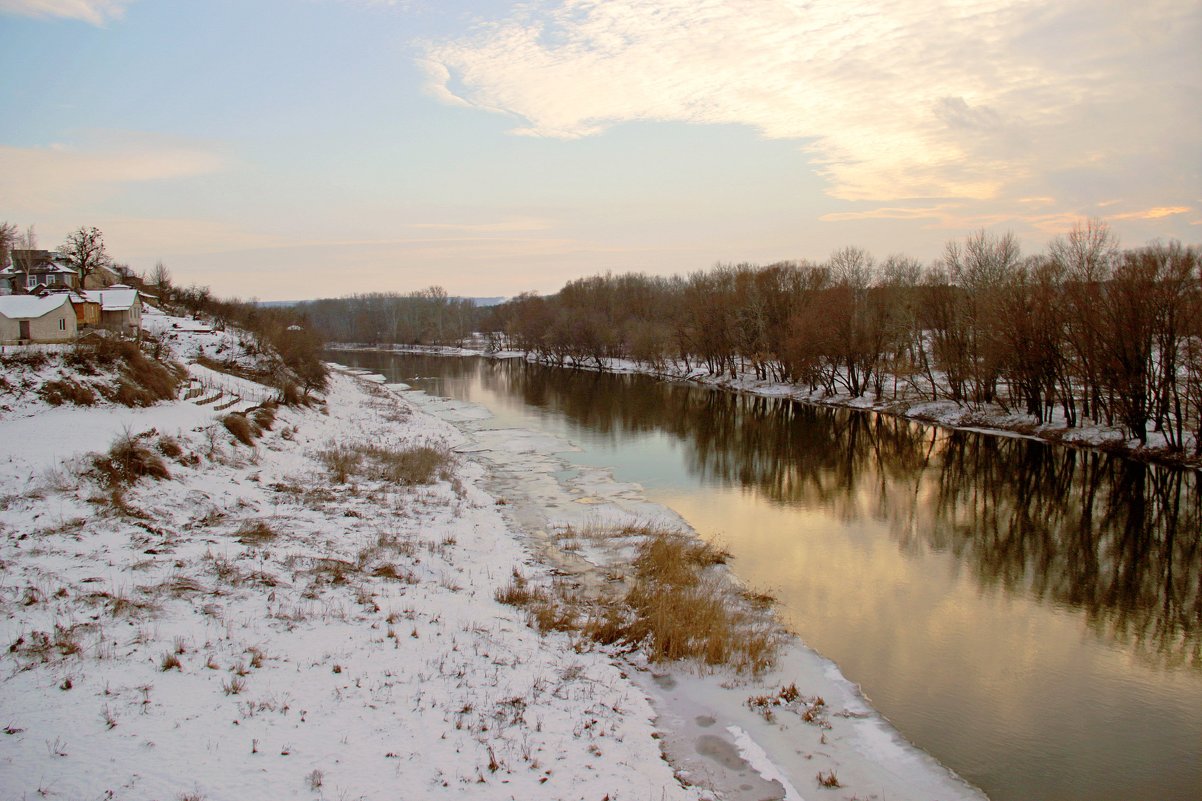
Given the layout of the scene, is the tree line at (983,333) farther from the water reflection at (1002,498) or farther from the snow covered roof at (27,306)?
the snow covered roof at (27,306)

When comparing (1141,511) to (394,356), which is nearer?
(1141,511)

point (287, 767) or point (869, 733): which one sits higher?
point (287, 767)

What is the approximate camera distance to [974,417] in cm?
3288

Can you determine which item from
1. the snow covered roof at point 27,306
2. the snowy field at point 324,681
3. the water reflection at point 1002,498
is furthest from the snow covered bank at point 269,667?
the snow covered roof at point 27,306

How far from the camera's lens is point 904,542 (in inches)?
617

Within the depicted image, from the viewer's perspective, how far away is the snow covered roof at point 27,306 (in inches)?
840

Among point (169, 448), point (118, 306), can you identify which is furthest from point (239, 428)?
point (118, 306)

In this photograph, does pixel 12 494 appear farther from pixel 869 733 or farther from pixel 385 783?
pixel 869 733

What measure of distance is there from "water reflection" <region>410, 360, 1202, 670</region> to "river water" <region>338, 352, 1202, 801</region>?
0.07 meters

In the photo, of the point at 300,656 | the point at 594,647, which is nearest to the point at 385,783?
the point at 300,656

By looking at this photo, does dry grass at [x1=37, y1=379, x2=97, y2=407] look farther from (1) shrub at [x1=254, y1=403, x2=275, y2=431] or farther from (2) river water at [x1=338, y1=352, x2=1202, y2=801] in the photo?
(2) river water at [x1=338, y1=352, x2=1202, y2=801]

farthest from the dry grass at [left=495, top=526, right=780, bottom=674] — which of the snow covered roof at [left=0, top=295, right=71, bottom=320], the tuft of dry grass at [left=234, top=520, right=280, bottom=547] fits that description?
the snow covered roof at [left=0, top=295, right=71, bottom=320]

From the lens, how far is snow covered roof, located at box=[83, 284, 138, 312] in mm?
29875

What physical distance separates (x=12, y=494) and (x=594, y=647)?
30.0ft
